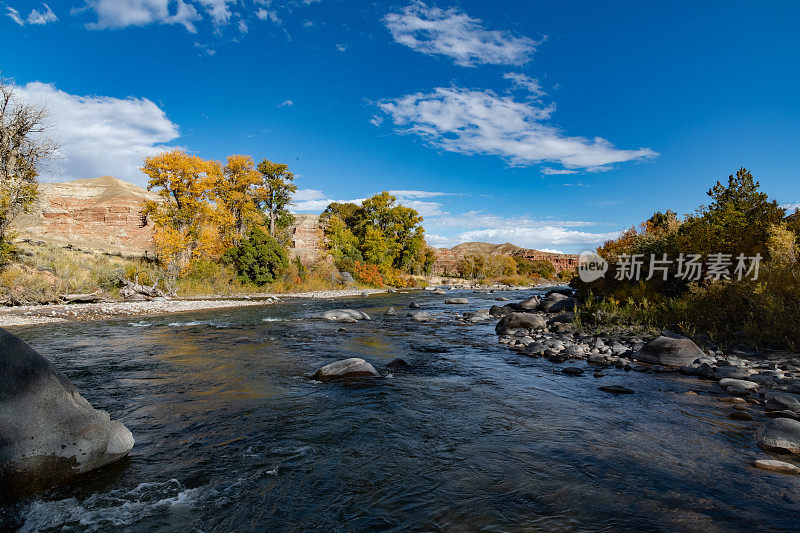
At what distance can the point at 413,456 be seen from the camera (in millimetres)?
4746

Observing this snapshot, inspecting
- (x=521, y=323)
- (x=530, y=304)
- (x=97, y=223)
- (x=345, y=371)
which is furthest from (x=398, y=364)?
(x=97, y=223)

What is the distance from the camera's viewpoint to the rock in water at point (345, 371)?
8.22m

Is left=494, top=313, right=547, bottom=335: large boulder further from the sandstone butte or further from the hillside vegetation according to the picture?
the sandstone butte

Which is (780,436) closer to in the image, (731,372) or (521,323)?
(731,372)

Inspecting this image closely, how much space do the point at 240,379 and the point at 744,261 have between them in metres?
15.9

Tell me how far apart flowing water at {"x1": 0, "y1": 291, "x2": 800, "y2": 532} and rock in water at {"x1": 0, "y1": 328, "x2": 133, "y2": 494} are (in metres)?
0.20

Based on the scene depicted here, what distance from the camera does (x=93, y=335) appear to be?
1314 cm

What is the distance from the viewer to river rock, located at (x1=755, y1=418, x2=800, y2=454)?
462 centimetres

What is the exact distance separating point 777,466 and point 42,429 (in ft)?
26.2

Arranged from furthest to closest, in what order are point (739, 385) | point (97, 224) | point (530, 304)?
point (97, 224)
point (530, 304)
point (739, 385)

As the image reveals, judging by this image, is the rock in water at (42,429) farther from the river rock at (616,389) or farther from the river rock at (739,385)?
the river rock at (739,385)

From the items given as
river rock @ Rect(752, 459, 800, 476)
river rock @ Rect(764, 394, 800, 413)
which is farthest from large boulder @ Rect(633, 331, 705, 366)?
river rock @ Rect(752, 459, 800, 476)

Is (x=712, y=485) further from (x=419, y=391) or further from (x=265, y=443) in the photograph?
(x=265, y=443)

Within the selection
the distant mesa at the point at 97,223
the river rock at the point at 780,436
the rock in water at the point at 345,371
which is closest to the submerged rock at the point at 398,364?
the rock in water at the point at 345,371
